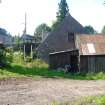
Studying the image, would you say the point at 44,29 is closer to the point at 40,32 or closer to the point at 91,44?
the point at 40,32

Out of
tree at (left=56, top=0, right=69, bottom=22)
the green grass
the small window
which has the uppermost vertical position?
tree at (left=56, top=0, right=69, bottom=22)

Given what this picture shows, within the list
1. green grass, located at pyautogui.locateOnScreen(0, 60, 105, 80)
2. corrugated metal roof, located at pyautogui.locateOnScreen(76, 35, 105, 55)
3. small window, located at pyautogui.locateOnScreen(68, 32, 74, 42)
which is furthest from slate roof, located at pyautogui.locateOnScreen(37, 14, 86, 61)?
green grass, located at pyautogui.locateOnScreen(0, 60, 105, 80)

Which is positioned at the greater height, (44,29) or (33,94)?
(44,29)

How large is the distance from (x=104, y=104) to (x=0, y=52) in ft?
68.7

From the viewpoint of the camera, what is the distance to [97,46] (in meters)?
36.5

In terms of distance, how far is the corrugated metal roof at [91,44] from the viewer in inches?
1372

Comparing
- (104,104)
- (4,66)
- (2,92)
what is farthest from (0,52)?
(104,104)

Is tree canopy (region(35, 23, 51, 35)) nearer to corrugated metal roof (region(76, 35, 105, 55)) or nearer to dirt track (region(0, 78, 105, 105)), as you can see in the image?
corrugated metal roof (region(76, 35, 105, 55))

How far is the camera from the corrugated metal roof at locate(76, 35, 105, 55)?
34841 mm

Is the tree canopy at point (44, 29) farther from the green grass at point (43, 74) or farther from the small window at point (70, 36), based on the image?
the green grass at point (43, 74)

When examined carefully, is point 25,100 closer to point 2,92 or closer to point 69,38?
point 2,92

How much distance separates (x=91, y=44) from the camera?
3691 centimetres

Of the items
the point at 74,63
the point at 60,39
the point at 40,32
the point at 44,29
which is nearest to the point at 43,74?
the point at 74,63

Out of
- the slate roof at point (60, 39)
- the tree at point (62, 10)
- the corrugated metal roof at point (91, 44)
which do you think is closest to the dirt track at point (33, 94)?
the corrugated metal roof at point (91, 44)
